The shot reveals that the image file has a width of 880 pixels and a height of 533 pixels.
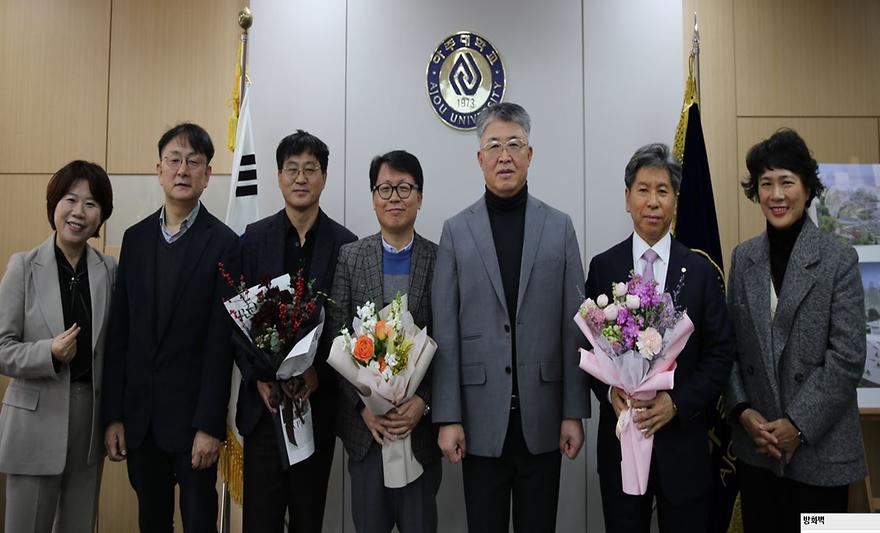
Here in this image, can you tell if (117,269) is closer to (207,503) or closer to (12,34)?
(207,503)

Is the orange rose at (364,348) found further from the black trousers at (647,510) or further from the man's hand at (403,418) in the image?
the black trousers at (647,510)

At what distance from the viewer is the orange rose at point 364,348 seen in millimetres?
1924

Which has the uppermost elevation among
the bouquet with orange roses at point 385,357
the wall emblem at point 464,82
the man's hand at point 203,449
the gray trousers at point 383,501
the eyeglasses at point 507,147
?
the wall emblem at point 464,82

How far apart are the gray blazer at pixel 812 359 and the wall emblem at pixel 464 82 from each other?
5.53 ft

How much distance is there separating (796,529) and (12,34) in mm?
4947

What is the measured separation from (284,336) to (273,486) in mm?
659

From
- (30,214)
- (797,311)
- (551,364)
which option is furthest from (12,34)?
(797,311)

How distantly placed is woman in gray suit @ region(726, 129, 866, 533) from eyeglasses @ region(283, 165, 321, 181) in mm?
1807

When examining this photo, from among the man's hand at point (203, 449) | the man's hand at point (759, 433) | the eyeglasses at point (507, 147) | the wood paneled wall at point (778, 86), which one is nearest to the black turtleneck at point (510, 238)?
the eyeglasses at point (507, 147)

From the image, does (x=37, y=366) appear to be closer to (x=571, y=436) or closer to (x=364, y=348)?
(x=364, y=348)

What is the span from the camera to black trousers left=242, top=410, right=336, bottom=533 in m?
2.25

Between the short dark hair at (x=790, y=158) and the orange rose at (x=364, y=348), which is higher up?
the short dark hair at (x=790, y=158)

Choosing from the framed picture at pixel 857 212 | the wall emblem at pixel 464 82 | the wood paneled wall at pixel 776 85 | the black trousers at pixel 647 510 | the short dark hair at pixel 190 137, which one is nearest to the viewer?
the black trousers at pixel 647 510

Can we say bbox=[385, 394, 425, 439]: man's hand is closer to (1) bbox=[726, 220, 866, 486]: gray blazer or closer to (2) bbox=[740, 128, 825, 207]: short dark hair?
(1) bbox=[726, 220, 866, 486]: gray blazer
